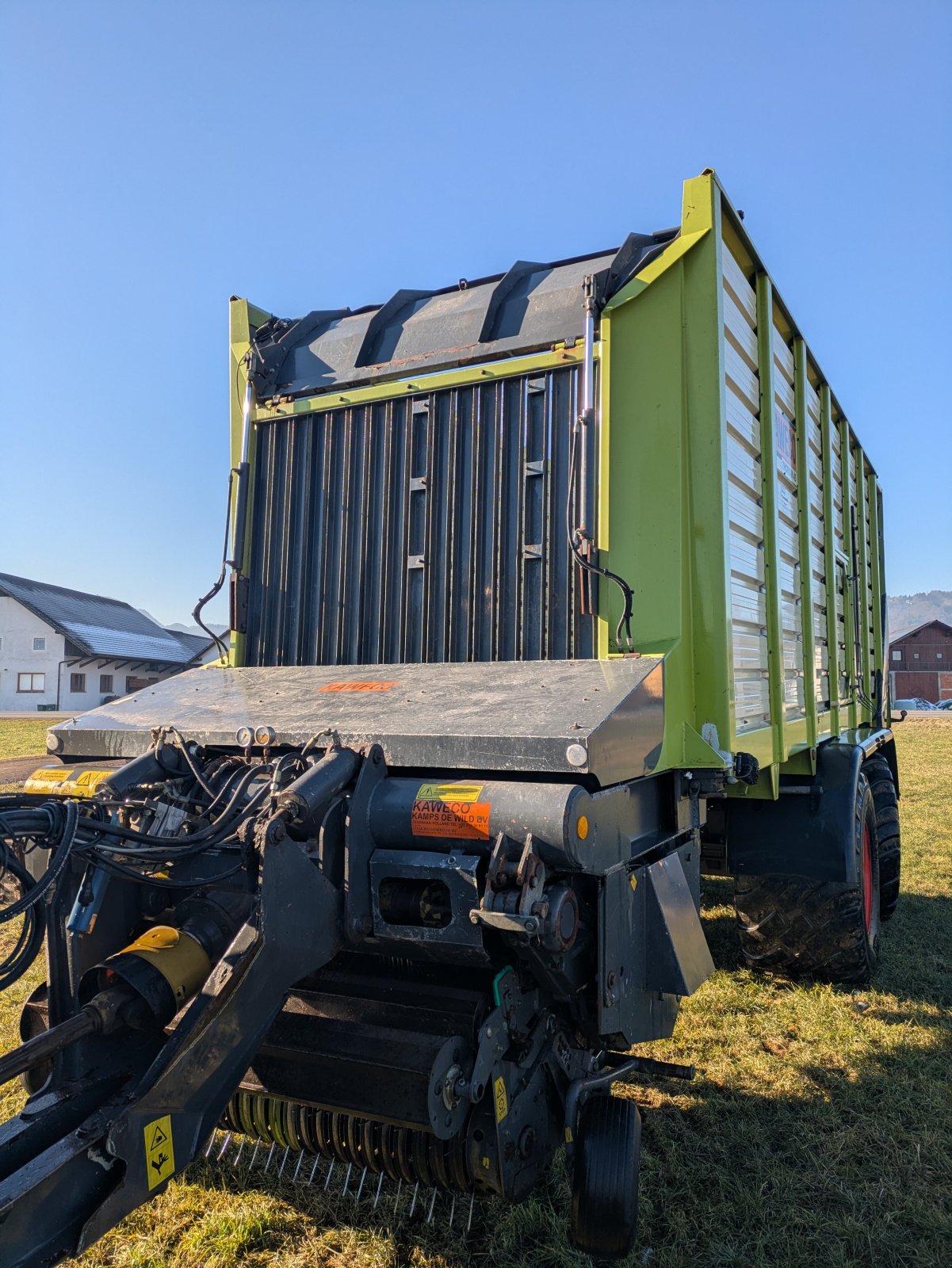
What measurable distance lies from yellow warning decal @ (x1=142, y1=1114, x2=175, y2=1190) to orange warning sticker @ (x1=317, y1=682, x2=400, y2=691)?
4.88 ft

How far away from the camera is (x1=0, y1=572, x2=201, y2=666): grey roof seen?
3388 centimetres

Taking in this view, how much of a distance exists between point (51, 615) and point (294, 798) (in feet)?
117

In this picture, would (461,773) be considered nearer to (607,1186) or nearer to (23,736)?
(607,1186)

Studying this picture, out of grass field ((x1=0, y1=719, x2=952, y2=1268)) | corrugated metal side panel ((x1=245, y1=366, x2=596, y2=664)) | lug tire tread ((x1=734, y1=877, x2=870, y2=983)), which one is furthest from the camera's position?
lug tire tread ((x1=734, y1=877, x2=870, y2=983))

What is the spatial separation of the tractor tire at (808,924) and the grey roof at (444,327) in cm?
282

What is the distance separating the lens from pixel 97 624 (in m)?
38.0

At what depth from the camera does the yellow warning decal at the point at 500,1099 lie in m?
2.23

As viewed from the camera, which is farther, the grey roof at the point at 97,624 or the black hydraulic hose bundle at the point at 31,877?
the grey roof at the point at 97,624

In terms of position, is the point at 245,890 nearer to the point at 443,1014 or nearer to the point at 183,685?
the point at 443,1014

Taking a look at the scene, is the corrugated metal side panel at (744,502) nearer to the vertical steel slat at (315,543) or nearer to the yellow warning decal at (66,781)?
the vertical steel slat at (315,543)

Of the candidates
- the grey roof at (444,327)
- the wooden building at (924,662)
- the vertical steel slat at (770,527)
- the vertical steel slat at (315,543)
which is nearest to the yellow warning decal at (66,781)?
the vertical steel slat at (315,543)

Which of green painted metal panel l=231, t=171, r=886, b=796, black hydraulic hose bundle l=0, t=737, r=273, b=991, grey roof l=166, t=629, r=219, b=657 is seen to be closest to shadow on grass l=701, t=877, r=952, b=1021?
green painted metal panel l=231, t=171, r=886, b=796

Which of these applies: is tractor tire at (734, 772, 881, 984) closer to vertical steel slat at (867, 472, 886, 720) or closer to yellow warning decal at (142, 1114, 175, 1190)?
yellow warning decal at (142, 1114, 175, 1190)

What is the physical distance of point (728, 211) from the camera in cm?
348
